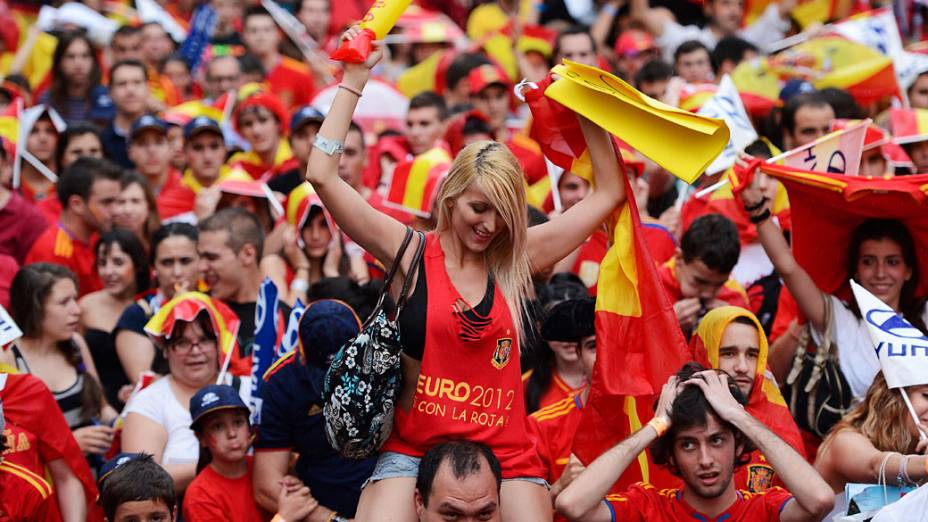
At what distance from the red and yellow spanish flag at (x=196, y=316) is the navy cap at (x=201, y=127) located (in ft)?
11.0

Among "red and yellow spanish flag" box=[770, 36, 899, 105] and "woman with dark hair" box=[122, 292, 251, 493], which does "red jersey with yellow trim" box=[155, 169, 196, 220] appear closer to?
"woman with dark hair" box=[122, 292, 251, 493]

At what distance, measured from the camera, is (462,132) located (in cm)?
1029

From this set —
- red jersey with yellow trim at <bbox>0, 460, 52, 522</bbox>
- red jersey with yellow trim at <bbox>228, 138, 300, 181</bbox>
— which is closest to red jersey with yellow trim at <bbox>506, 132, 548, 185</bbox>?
red jersey with yellow trim at <bbox>228, 138, 300, 181</bbox>

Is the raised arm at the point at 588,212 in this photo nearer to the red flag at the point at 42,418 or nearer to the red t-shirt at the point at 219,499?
the red t-shirt at the point at 219,499

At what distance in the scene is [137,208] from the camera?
9031 mm

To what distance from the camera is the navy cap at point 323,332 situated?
6164mm

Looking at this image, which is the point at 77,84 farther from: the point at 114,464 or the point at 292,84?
the point at 114,464

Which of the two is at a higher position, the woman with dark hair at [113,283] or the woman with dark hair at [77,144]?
the woman with dark hair at [77,144]

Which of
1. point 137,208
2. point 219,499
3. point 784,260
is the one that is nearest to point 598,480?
point 784,260

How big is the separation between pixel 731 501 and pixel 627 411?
640mm

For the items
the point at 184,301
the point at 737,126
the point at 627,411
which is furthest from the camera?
the point at 737,126

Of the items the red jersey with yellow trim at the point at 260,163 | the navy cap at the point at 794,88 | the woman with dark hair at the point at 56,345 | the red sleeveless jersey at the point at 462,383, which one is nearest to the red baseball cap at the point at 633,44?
the navy cap at the point at 794,88

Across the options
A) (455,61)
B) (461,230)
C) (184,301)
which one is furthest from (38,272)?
(455,61)

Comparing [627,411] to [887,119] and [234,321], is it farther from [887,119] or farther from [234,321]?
[887,119]
